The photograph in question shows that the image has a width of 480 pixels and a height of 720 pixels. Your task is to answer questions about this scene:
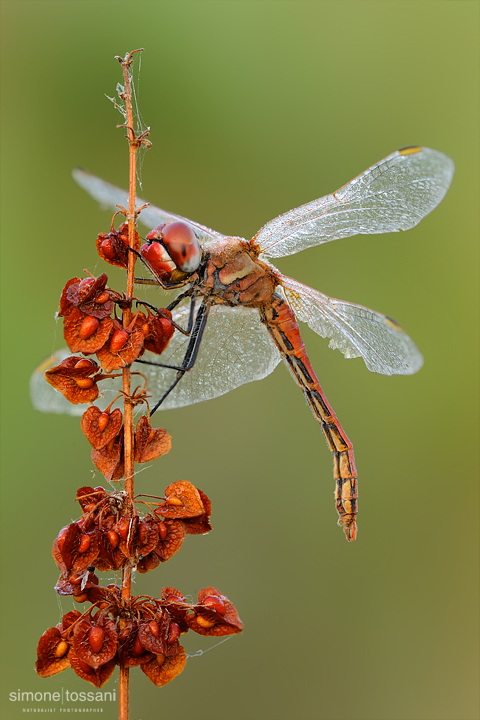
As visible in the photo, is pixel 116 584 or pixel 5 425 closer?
pixel 116 584

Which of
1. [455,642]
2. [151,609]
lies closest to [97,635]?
[151,609]

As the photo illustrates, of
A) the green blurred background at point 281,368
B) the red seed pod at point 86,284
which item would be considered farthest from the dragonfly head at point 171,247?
the green blurred background at point 281,368

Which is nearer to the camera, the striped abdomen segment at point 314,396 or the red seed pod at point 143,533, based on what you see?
the red seed pod at point 143,533

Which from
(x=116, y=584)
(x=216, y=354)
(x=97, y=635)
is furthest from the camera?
(x=216, y=354)

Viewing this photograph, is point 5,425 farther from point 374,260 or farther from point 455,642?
point 455,642

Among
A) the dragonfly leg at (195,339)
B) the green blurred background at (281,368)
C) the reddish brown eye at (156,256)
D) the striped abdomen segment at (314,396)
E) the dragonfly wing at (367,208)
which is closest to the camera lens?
the reddish brown eye at (156,256)

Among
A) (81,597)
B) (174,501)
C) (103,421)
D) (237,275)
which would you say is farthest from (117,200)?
(81,597)

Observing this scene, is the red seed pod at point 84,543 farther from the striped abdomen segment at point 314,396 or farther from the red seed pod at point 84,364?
the striped abdomen segment at point 314,396
